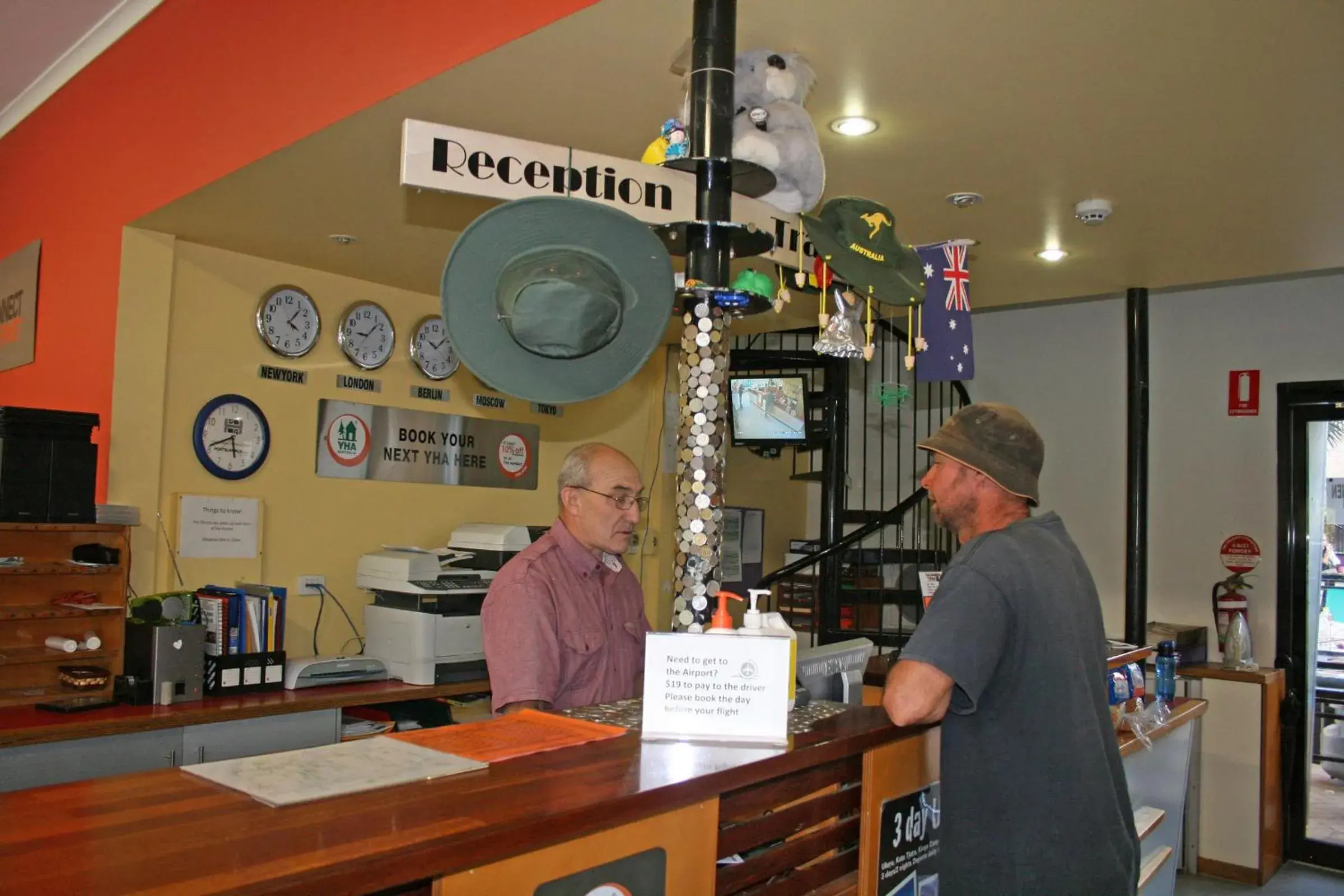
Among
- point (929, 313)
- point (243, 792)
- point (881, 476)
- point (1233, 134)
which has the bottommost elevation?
point (243, 792)

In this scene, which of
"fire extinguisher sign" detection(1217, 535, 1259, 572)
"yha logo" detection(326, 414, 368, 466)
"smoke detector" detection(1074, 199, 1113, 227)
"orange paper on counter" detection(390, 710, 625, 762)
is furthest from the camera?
"fire extinguisher sign" detection(1217, 535, 1259, 572)

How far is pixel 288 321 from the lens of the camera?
467 cm

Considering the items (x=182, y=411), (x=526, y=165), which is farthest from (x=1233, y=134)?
(x=182, y=411)

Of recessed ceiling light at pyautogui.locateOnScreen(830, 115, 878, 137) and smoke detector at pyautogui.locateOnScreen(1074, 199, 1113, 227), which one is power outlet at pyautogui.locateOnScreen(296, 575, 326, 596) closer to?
recessed ceiling light at pyautogui.locateOnScreen(830, 115, 878, 137)

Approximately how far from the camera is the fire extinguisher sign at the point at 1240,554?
17.8 feet

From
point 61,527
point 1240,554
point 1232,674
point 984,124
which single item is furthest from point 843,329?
point 1240,554

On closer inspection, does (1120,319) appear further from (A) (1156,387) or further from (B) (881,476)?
(B) (881,476)

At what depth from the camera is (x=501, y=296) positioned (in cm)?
187

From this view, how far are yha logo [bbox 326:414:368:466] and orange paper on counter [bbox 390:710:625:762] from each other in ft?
10.5

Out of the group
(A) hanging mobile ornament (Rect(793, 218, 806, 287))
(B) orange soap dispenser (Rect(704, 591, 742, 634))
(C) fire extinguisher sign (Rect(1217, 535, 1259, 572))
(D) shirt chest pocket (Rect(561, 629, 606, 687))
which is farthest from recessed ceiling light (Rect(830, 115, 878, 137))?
(C) fire extinguisher sign (Rect(1217, 535, 1259, 572))

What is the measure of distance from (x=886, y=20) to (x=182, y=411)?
327 cm

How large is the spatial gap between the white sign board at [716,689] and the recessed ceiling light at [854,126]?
1.74m

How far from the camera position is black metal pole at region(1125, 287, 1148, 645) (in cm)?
489

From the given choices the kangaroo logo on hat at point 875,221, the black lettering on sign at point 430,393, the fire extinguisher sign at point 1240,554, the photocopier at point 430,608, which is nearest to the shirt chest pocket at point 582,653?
the kangaroo logo on hat at point 875,221
